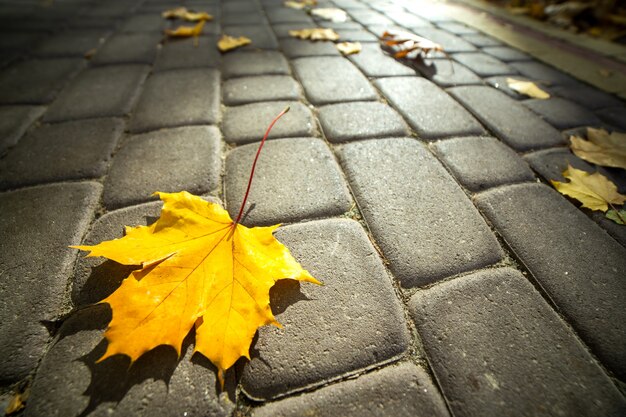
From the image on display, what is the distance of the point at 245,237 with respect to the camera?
38.5 inches

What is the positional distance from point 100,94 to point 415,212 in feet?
6.29

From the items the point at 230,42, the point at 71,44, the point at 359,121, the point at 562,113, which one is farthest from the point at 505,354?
the point at 71,44

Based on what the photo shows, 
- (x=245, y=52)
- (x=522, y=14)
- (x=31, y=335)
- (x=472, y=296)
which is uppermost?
(x=522, y=14)

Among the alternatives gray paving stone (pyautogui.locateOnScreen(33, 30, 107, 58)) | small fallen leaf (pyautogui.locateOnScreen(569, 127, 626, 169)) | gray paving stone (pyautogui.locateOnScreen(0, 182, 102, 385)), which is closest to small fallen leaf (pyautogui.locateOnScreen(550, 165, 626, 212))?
small fallen leaf (pyautogui.locateOnScreen(569, 127, 626, 169))

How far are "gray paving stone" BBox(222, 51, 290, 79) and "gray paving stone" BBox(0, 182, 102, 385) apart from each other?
1234 millimetres

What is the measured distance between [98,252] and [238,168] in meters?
0.63

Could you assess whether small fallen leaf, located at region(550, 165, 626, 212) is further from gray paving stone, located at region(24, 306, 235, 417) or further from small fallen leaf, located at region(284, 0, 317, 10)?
small fallen leaf, located at region(284, 0, 317, 10)

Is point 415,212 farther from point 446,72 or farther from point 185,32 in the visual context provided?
point 185,32

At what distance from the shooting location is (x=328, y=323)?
868mm

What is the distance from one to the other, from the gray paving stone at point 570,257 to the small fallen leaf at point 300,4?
3.23m

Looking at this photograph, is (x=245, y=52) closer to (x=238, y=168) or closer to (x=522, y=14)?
(x=238, y=168)

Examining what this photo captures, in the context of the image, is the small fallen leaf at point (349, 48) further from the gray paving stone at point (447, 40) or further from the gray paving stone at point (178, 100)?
the gray paving stone at point (178, 100)

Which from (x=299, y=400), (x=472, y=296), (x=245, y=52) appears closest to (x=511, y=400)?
(x=472, y=296)

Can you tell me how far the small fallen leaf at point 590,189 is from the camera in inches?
48.9
